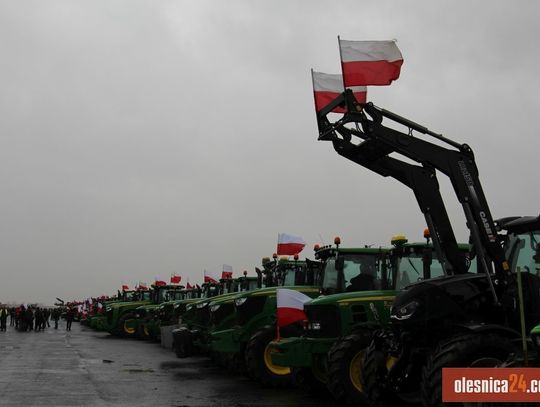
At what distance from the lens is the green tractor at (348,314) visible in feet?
32.0

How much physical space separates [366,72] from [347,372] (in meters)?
3.88

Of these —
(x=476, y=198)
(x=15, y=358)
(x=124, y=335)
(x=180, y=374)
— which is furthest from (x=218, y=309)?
(x=124, y=335)

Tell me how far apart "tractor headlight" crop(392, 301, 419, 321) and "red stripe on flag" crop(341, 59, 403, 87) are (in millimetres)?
2807

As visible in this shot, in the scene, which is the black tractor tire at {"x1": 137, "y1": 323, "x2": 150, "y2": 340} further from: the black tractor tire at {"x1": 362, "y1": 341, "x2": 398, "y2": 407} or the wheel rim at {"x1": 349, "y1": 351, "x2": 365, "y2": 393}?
the black tractor tire at {"x1": 362, "y1": 341, "x2": 398, "y2": 407}

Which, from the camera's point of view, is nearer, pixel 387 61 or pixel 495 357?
pixel 495 357

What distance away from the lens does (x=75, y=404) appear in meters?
10.9

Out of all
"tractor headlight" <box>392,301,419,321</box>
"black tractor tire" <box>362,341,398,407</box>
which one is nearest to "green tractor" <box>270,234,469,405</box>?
"black tractor tire" <box>362,341,398,407</box>

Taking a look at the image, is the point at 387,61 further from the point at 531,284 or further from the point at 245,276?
the point at 245,276

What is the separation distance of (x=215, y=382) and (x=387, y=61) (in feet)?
25.1

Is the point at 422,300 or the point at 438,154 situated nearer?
the point at 422,300

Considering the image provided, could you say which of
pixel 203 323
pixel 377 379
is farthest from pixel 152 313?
pixel 377 379

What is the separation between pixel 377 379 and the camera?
812 centimetres

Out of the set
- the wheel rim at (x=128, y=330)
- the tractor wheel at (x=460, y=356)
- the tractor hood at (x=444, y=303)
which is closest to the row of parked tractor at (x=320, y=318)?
the tractor hood at (x=444, y=303)

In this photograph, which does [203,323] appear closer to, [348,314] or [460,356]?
[348,314]
